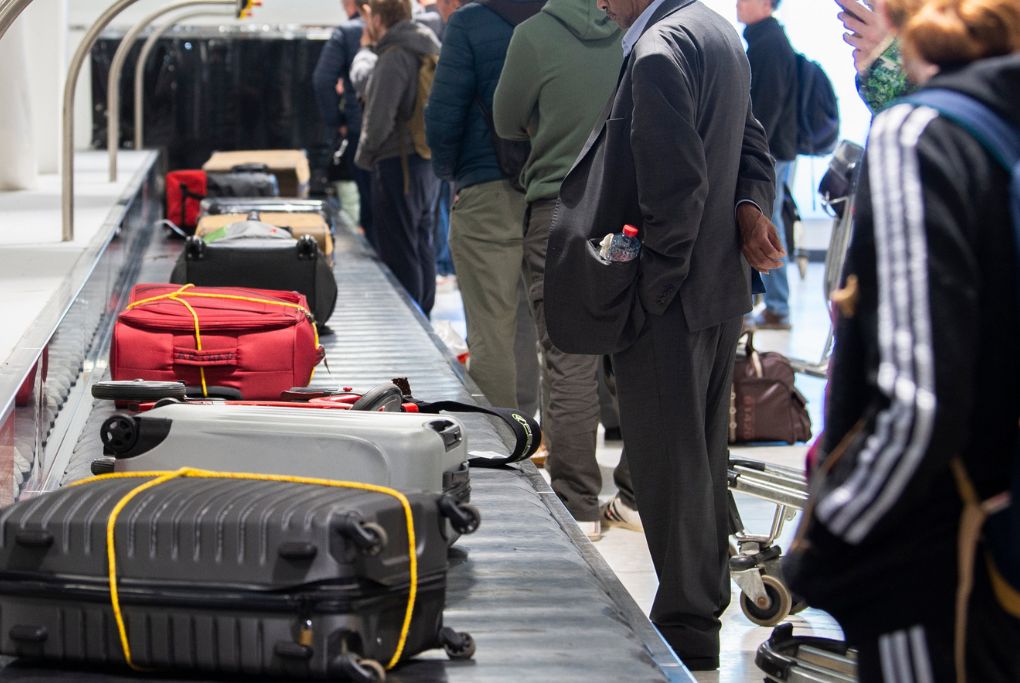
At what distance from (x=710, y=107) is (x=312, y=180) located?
9441 millimetres

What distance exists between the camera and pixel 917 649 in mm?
1425

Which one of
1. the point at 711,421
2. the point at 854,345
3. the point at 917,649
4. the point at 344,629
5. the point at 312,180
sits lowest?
the point at 312,180

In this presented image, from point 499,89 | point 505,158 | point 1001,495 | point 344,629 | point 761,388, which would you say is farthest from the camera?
point 761,388

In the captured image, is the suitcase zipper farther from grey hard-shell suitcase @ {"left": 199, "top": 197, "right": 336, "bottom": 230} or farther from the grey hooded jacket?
the grey hooded jacket

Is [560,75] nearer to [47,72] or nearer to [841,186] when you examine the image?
A: [841,186]

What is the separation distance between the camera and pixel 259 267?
471 cm

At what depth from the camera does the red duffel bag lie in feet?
11.5

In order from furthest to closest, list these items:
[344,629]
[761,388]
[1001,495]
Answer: [761,388], [344,629], [1001,495]

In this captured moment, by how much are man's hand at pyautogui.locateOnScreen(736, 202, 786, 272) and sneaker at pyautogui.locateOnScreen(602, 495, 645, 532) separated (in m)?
1.48

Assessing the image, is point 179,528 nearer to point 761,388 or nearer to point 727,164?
point 727,164

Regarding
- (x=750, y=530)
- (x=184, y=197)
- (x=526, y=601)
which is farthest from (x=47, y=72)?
(x=526, y=601)

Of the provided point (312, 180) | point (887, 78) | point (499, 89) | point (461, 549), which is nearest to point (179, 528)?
point (461, 549)

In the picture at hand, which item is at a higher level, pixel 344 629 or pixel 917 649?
pixel 917 649

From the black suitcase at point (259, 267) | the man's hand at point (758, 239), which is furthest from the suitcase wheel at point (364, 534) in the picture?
the black suitcase at point (259, 267)
